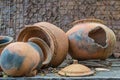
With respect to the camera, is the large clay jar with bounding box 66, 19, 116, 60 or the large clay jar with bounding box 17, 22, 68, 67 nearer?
the large clay jar with bounding box 17, 22, 68, 67

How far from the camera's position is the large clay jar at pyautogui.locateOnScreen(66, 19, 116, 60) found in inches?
132

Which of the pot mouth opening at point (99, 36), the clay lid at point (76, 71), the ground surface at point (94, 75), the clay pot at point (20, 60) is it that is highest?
the pot mouth opening at point (99, 36)

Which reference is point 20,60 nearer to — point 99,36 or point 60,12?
point 99,36

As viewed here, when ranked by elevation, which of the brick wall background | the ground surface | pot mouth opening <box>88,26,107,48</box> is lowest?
the ground surface

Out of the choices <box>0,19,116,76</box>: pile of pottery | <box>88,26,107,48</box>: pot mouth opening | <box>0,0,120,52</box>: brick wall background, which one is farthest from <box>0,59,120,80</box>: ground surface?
<box>0,0,120,52</box>: brick wall background

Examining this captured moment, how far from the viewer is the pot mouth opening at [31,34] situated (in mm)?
3355

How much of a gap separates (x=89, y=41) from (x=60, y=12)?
174 cm

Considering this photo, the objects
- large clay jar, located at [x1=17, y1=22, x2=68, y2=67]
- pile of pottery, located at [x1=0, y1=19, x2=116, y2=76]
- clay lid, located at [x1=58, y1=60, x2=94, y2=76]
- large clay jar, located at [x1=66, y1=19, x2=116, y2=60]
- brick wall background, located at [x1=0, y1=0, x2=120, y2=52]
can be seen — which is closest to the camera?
clay lid, located at [x1=58, y1=60, x2=94, y2=76]

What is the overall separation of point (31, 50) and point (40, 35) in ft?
1.97

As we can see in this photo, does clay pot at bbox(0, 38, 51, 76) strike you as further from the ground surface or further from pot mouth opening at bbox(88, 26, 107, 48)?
pot mouth opening at bbox(88, 26, 107, 48)

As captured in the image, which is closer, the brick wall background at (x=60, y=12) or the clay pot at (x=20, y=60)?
the clay pot at (x=20, y=60)

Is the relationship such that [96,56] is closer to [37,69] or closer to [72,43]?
[72,43]

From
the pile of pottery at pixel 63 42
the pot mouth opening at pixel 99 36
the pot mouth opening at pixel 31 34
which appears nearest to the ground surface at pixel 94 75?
the pile of pottery at pixel 63 42

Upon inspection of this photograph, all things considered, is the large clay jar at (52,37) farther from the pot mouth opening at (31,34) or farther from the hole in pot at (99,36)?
the hole in pot at (99,36)
